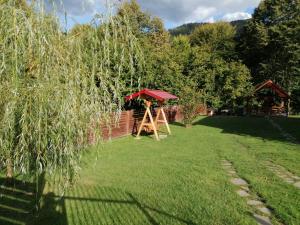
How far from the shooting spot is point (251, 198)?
6504 mm

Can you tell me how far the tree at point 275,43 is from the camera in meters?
32.2

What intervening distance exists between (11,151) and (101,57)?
3.74 feet

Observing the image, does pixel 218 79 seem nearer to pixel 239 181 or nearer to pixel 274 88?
pixel 274 88

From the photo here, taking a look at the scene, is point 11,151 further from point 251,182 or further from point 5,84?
point 251,182

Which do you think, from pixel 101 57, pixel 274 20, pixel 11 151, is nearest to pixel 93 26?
pixel 101 57

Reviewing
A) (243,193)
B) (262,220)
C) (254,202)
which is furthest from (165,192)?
(262,220)

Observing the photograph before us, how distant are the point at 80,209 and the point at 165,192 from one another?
176cm

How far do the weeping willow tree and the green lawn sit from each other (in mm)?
822

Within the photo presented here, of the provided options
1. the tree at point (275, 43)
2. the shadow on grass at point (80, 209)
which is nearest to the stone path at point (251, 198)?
the shadow on grass at point (80, 209)

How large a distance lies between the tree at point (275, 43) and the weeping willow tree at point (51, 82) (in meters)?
31.1

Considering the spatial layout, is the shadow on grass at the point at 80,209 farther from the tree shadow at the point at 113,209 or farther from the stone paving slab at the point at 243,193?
the stone paving slab at the point at 243,193

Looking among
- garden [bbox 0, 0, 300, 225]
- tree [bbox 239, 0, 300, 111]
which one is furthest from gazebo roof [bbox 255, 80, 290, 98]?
garden [bbox 0, 0, 300, 225]

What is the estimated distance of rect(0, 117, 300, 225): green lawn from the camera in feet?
18.0

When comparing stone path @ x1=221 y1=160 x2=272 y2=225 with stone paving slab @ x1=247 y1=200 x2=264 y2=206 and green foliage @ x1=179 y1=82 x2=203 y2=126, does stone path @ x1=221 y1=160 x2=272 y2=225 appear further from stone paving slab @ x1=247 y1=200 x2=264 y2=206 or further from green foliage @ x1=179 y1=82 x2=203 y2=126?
green foliage @ x1=179 y1=82 x2=203 y2=126
